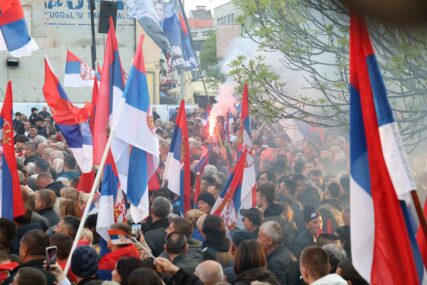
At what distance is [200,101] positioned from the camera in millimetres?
35250

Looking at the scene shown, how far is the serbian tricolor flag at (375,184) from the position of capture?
13.8 ft

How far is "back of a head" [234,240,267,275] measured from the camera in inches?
255

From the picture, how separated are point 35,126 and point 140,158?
15802 mm

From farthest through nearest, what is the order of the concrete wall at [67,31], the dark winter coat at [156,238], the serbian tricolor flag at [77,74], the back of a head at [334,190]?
1. the concrete wall at [67,31]
2. the serbian tricolor flag at [77,74]
3. the back of a head at [334,190]
4. the dark winter coat at [156,238]

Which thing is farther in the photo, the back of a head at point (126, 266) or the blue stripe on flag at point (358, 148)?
the back of a head at point (126, 266)

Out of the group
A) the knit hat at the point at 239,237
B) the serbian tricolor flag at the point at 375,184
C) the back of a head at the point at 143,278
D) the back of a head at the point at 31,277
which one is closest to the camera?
the serbian tricolor flag at the point at 375,184

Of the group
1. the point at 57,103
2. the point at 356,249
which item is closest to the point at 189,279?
the point at 356,249

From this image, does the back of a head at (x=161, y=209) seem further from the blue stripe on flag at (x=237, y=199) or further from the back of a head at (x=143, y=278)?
the back of a head at (x=143, y=278)

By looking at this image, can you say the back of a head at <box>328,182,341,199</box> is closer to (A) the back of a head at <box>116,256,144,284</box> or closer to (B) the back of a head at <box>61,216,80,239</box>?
(B) the back of a head at <box>61,216,80,239</box>

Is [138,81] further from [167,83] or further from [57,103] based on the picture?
[167,83]

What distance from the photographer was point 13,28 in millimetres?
11922

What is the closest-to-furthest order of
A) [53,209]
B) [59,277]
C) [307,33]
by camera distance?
[59,277] < [53,209] < [307,33]

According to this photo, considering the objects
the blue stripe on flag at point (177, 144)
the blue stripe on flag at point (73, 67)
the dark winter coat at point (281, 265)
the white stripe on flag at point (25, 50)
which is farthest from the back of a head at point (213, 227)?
the blue stripe on flag at point (73, 67)

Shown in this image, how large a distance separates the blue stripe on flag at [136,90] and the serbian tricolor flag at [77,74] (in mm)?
8196
